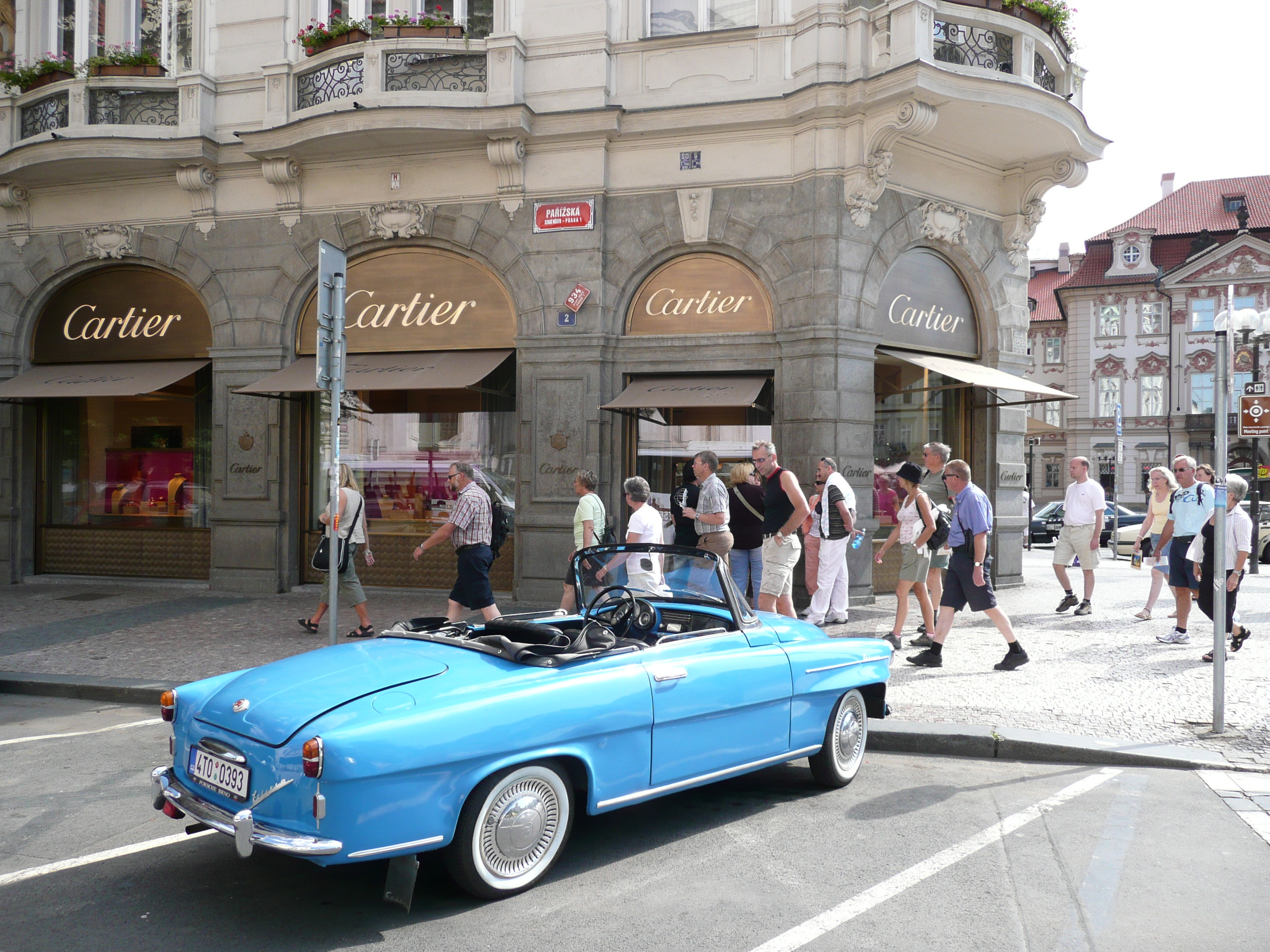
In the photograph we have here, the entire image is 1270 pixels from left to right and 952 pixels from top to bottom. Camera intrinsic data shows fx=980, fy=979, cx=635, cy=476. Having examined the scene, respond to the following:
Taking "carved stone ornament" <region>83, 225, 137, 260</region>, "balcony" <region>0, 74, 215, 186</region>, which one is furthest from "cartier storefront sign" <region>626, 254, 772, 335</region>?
"carved stone ornament" <region>83, 225, 137, 260</region>

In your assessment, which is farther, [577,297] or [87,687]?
[577,297]

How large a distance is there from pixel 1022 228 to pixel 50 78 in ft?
42.7

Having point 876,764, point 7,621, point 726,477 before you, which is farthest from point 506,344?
point 876,764

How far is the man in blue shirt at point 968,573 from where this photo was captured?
755 centimetres

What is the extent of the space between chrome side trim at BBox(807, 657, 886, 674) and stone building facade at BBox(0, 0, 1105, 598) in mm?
5824

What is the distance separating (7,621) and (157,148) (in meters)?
6.11

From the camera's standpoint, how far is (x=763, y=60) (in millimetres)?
11195

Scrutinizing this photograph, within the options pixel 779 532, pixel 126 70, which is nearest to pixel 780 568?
pixel 779 532

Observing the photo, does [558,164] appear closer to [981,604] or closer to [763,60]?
[763,60]

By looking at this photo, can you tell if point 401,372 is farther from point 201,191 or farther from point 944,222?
point 944,222

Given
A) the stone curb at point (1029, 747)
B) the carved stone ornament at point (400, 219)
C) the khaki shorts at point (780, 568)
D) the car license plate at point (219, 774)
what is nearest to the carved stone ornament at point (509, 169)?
the carved stone ornament at point (400, 219)

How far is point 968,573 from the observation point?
7598 millimetres

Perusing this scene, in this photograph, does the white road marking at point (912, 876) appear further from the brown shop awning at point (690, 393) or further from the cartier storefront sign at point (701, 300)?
the cartier storefront sign at point (701, 300)

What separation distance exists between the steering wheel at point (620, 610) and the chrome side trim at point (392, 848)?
4.34 ft
